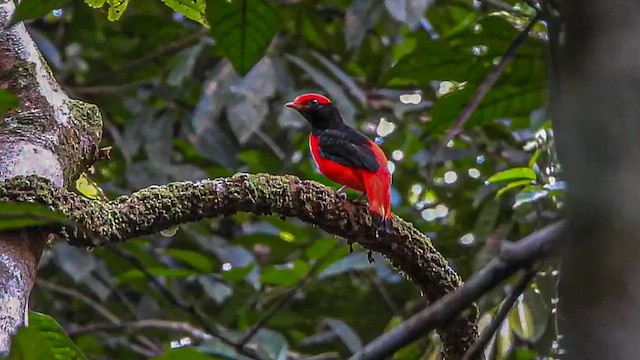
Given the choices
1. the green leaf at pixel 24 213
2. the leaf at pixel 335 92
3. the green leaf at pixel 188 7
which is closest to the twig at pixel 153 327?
the leaf at pixel 335 92

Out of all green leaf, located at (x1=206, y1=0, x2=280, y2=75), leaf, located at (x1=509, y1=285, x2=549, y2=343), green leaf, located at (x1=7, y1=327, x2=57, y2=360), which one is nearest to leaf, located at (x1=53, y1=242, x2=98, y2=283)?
leaf, located at (x1=509, y1=285, x2=549, y2=343)

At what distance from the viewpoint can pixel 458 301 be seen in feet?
2.10

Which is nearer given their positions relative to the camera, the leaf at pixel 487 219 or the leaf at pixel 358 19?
the leaf at pixel 487 219

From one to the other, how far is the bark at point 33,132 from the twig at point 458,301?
1.26 m

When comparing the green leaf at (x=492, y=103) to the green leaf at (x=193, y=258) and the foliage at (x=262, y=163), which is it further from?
the green leaf at (x=193, y=258)

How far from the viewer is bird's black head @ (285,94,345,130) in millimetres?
4340

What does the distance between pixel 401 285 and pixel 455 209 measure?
59cm

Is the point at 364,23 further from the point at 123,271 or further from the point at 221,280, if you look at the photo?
the point at 123,271

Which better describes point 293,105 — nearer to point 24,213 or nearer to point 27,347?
point 24,213

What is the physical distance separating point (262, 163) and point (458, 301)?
418cm

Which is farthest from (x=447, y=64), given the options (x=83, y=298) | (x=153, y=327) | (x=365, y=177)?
(x=83, y=298)

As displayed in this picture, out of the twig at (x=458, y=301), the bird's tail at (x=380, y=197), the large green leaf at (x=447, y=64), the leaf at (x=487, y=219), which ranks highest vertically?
the twig at (x=458, y=301)

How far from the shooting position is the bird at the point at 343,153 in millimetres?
3531

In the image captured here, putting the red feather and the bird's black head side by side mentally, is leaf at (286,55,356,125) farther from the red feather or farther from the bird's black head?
the red feather
